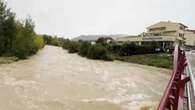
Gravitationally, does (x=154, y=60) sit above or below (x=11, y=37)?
below

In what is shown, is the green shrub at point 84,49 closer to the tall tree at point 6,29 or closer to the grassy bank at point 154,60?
the grassy bank at point 154,60

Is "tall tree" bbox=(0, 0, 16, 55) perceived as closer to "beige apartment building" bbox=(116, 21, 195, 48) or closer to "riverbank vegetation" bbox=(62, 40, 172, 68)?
"riverbank vegetation" bbox=(62, 40, 172, 68)

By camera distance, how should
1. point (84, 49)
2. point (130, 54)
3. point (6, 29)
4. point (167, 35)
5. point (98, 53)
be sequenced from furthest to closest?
point (167, 35) < point (130, 54) < point (84, 49) < point (98, 53) < point (6, 29)

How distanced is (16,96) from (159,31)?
48514 millimetres

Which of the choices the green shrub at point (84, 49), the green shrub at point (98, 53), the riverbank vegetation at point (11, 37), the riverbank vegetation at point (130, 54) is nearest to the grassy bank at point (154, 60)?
the riverbank vegetation at point (130, 54)

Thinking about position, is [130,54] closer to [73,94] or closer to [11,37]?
[11,37]

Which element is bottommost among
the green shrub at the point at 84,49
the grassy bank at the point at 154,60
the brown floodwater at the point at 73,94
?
the grassy bank at the point at 154,60

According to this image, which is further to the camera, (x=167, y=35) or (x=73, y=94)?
(x=167, y=35)

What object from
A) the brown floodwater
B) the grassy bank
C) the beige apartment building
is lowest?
the grassy bank

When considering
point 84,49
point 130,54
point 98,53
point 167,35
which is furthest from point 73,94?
point 167,35

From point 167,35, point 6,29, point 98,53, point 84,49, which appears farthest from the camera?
point 167,35

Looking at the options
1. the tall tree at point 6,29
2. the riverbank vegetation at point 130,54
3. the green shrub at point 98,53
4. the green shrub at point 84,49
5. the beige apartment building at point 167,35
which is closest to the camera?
the tall tree at point 6,29

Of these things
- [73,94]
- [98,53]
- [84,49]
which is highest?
[84,49]

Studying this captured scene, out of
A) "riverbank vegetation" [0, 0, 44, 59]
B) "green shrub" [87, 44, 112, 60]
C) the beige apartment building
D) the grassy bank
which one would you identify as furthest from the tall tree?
the beige apartment building
